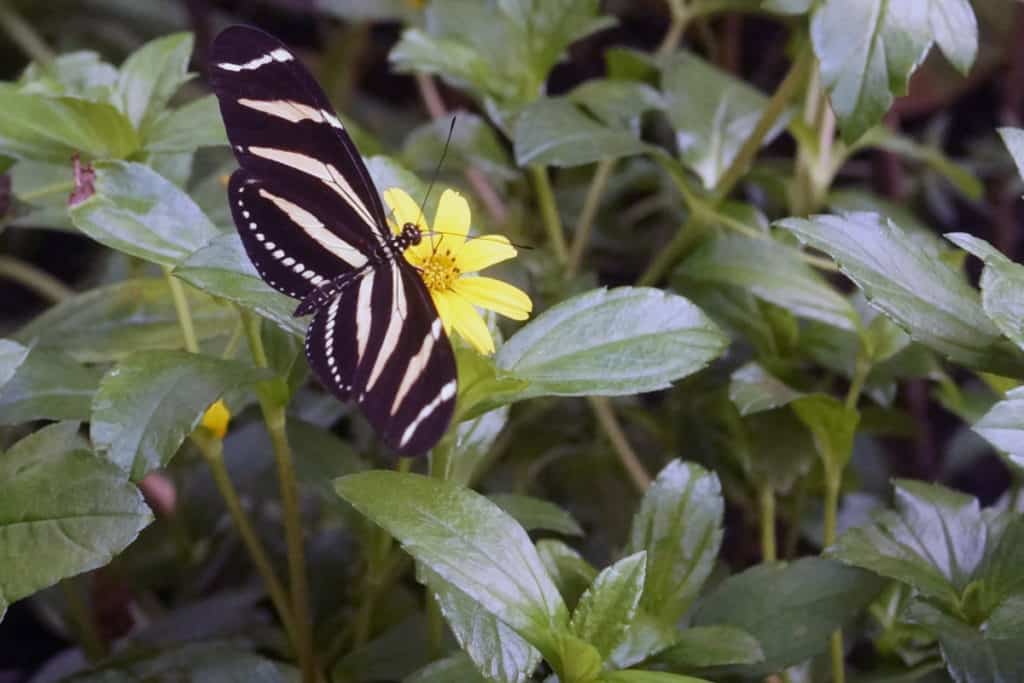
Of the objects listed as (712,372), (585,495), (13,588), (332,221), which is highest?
(332,221)

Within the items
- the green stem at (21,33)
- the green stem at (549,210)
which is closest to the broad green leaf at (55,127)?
the green stem at (549,210)

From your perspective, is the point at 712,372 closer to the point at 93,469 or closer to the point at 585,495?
the point at 585,495

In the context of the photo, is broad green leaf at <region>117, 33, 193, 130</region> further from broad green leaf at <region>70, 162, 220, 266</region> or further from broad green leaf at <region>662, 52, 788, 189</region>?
broad green leaf at <region>662, 52, 788, 189</region>

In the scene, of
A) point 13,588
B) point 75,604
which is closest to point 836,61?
point 13,588

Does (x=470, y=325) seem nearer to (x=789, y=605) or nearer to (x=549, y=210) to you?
(x=789, y=605)

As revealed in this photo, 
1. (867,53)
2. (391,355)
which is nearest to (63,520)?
(391,355)

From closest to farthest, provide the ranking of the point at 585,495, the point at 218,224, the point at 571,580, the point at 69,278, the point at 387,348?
the point at 387,348, the point at 571,580, the point at 218,224, the point at 585,495, the point at 69,278
